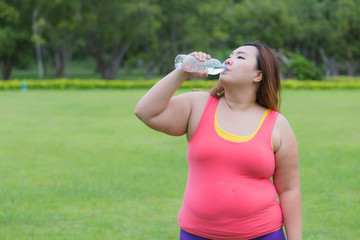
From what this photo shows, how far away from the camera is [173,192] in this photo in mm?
6586

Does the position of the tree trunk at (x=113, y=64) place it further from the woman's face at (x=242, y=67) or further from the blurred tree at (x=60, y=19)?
the woman's face at (x=242, y=67)

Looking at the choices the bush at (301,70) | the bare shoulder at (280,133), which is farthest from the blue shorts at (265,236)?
the bush at (301,70)

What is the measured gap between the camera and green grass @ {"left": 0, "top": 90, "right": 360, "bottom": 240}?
5281mm

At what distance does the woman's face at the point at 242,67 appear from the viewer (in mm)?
2406

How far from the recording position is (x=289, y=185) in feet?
8.41

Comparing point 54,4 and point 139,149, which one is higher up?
point 54,4

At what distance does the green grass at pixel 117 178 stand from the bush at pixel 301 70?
19.3m

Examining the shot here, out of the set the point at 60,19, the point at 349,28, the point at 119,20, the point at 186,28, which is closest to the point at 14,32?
the point at 60,19

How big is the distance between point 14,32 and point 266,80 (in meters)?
37.0

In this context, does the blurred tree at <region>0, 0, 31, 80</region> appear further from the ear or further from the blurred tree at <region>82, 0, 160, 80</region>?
the ear

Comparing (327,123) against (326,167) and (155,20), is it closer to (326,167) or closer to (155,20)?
(326,167)

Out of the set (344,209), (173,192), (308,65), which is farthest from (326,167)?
(308,65)

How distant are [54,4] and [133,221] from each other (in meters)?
31.1

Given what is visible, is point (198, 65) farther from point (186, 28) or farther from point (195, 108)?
point (186, 28)
